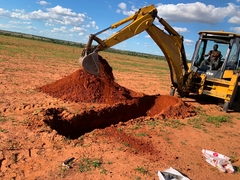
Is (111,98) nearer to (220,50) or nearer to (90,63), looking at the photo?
(90,63)

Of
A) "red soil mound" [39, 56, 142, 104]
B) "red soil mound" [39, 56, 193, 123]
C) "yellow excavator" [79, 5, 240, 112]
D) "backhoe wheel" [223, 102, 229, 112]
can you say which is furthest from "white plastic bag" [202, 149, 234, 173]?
"backhoe wheel" [223, 102, 229, 112]

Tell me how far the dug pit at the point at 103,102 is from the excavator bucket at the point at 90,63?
4.50ft

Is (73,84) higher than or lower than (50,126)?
higher

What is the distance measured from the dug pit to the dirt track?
33 mm

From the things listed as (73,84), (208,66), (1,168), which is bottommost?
(1,168)

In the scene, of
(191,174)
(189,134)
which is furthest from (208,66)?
(191,174)

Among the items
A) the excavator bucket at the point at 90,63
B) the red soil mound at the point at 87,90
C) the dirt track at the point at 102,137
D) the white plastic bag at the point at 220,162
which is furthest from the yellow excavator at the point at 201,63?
the white plastic bag at the point at 220,162

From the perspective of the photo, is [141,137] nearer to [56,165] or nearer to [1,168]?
[56,165]

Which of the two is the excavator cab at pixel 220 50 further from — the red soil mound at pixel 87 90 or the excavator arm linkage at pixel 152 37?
the red soil mound at pixel 87 90

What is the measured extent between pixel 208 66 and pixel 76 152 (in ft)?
25.2

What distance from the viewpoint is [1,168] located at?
13.3ft

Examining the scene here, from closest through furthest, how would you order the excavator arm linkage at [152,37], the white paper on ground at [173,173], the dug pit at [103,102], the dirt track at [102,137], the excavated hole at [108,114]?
the white paper on ground at [173,173], the dirt track at [102,137], the excavated hole at [108,114], the excavator arm linkage at [152,37], the dug pit at [103,102]

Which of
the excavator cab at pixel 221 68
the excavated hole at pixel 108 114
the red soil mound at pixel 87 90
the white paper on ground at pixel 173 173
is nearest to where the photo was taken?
the white paper on ground at pixel 173 173

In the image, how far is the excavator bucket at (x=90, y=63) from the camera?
6.93 metres
